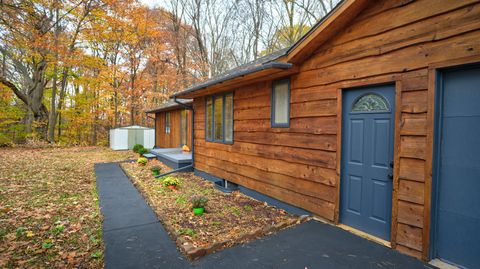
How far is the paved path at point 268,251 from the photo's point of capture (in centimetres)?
→ 269

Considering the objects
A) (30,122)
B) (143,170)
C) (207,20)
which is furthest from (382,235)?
(30,122)

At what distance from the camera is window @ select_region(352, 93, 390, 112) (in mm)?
3093

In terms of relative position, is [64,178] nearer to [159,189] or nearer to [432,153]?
[159,189]

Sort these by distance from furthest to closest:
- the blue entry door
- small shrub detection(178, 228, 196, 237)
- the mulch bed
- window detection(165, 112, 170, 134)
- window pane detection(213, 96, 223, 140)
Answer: window detection(165, 112, 170, 134) < window pane detection(213, 96, 223, 140) < small shrub detection(178, 228, 196, 237) < the mulch bed < the blue entry door

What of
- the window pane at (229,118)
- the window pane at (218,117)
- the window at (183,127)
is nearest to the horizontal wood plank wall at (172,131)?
the window at (183,127)

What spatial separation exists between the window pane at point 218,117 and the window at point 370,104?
387 centimetres

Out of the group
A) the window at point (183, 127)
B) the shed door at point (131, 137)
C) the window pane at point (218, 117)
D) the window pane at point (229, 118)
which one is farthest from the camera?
the shed door at point (131, 137)

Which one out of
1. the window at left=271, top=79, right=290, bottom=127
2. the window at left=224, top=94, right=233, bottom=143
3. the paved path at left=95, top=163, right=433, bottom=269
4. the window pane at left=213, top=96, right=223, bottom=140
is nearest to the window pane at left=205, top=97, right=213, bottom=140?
the window pane at left=213, top=96, right=223, bottom=140

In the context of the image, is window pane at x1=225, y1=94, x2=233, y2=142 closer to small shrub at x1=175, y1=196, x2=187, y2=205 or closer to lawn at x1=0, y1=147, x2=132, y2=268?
A: small shrub at x1=175, y1=196, x2=187, y2=205

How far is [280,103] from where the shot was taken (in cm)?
461

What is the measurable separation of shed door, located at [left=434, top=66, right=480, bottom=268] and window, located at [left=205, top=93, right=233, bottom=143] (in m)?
4.32

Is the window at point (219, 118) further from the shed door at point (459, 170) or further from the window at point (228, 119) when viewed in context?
the shed door at point (459, 170)

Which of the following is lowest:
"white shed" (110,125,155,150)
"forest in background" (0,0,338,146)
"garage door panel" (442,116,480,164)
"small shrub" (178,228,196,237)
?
"small shrub" (178,228,196,237)

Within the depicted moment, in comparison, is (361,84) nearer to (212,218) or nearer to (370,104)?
(370,104)
